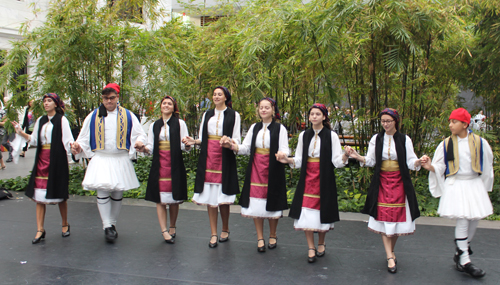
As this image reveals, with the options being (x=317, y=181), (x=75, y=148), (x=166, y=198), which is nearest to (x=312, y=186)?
(x=317, y=181)

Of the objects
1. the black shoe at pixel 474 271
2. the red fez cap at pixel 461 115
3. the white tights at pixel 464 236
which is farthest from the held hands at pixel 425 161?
the black shoe at pixel 474 271

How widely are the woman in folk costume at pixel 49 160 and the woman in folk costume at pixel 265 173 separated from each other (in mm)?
1955

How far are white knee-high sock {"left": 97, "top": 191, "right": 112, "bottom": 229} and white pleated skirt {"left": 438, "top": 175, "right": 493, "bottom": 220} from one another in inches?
133

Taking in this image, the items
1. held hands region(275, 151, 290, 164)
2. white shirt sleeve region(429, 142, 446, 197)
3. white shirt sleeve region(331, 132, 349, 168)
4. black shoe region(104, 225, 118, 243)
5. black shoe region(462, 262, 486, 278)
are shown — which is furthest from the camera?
black shoe region(104, 225, 118, 243)

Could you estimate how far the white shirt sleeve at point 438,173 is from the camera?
399 centimetres

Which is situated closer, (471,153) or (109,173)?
(471,153)

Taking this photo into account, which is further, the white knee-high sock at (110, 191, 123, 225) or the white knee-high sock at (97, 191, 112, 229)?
the white knee-high sock at (110, 191, 123, 225)

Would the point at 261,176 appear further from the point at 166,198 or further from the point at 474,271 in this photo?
the point at 474,271

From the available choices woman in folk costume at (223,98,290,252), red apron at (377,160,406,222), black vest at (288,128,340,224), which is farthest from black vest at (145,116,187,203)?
red apron at (377,160,406,222)

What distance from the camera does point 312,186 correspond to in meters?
4.19

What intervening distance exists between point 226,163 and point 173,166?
0.58 metres

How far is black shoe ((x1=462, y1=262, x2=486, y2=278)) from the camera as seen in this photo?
12.2ft

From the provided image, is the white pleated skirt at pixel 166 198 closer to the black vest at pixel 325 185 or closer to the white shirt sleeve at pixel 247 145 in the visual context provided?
the white shirt sleeve at pixel 247 145

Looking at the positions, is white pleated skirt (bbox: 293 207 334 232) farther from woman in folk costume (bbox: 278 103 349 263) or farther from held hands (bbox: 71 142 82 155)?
held hands (bbox: 71 142 82 155)
